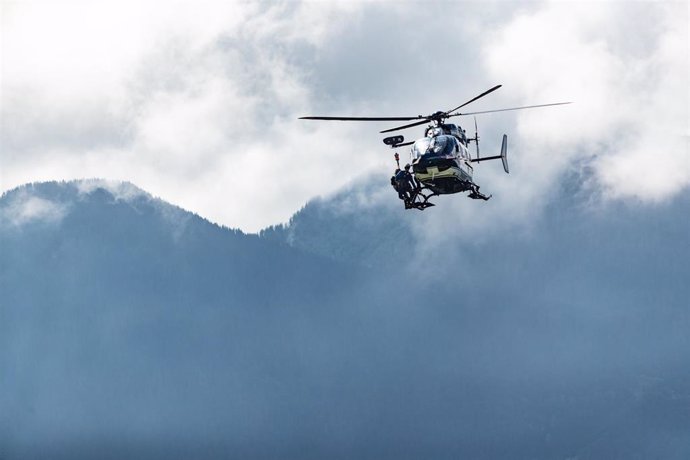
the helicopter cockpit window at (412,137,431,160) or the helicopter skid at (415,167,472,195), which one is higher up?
the helicopter cockpit window at (412,137,431,160)

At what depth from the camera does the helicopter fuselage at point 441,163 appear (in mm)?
111250

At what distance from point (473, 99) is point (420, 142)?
821cm

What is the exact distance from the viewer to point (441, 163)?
111 metres

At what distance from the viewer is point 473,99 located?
4213 inches

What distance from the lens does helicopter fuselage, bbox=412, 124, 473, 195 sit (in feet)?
365

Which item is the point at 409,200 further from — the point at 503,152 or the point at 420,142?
the point at 503,152

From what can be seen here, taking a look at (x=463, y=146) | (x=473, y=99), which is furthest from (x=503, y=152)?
(x=473, y=99)

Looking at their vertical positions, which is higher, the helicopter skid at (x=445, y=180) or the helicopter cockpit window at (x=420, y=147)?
the helicopter cockpit window at (x=420, y=147)

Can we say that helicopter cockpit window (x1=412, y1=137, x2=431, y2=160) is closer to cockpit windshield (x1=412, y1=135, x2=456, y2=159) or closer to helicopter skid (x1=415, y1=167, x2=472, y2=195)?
cockpit windshield (x1=412, y1=135, x2=456, y2=159)

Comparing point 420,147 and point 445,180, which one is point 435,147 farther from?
point 445,180

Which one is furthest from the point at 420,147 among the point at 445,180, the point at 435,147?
the point at 445,180

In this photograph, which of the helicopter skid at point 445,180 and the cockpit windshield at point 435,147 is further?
the helicopter skid at point 445,180

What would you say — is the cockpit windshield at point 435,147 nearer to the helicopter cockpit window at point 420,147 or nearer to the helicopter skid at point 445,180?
the helicopter cockpit window at point 420,147

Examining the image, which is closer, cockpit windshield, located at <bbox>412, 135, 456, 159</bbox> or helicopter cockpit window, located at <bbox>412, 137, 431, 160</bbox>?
cockpit windshield, located at <bbox>412, 135, 456, 159</bbox>
